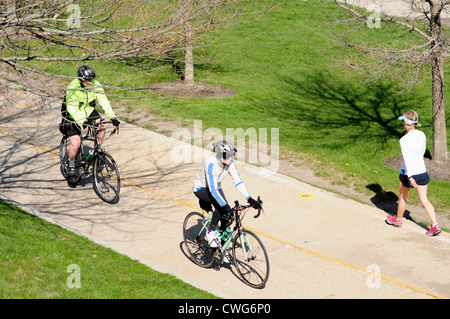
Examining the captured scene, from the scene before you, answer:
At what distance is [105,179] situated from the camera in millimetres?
9539

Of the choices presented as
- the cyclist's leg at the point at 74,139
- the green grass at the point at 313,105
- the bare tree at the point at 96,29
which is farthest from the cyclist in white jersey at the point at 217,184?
the green grass at the point at 313,105

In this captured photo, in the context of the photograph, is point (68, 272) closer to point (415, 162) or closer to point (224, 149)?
point (224, 149)

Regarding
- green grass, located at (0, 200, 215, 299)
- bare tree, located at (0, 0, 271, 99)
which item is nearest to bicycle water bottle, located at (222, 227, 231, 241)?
green grass, located at (0, 200, 215, 299)

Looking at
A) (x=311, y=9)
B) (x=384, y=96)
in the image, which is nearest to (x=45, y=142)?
(x=384, y=96)

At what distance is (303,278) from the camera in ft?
23.3

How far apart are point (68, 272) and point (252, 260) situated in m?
2.16

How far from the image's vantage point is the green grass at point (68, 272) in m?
6.20

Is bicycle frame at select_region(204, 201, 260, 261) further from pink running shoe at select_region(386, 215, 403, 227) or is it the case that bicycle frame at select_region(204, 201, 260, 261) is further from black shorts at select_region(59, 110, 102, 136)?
black shorts at select_region(59, 110, 102, 136)

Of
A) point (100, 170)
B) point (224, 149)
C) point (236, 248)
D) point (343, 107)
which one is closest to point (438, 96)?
point (343, 107)

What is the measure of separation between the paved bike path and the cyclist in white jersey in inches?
28.8

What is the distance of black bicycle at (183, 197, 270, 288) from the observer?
6719 millimetres

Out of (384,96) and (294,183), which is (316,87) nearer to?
(384,96)
